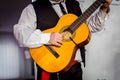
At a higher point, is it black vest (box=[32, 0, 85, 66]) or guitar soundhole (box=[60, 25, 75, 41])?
black vest (box=[32, 0, 85, 66])

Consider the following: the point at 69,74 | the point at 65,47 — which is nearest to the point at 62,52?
the point at 65,47

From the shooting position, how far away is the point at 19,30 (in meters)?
1.63

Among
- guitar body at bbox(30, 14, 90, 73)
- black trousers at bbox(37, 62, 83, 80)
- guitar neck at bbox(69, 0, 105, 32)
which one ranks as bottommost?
black trousers at bbox(37, 62, 83, 80)

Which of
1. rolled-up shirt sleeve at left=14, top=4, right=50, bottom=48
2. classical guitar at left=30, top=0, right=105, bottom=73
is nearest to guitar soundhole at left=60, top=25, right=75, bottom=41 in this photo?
classical guitar at left=30, top=0, right=105, bottom=73

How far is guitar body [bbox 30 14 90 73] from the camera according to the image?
158cm

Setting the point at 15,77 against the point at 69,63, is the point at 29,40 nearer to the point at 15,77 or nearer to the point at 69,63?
the point at 69,63

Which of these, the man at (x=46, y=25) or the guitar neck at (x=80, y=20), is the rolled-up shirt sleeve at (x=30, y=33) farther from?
the guitar neck at (x=80, y=20)

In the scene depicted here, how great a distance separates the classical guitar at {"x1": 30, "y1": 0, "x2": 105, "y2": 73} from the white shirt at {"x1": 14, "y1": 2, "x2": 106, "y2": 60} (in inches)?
2.2

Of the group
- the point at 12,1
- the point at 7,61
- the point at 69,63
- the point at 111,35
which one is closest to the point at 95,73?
the point at 111,35

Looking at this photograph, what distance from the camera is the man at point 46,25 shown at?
160cm

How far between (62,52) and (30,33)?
0.74 ft

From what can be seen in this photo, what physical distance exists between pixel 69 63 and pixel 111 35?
36.5 inches

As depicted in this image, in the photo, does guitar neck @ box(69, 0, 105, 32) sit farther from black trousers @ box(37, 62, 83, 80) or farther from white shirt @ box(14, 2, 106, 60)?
black trousers @ box(37, 62, 83, 80)

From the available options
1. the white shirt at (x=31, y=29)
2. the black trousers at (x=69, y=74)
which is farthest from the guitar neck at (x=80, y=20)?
the black trousers at (x=69, y=74)
